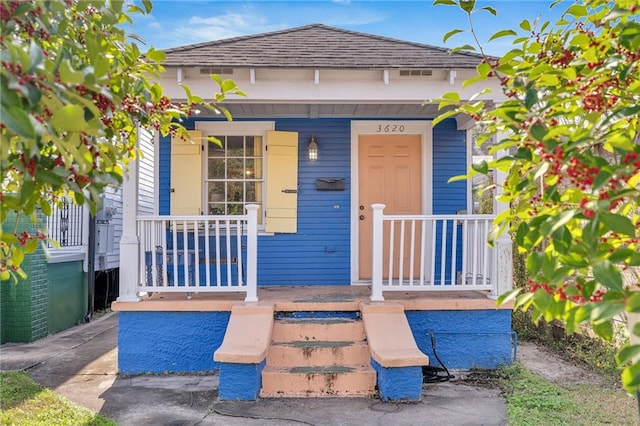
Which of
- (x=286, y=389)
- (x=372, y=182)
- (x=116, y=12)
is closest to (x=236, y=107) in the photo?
(x=372, y=182)

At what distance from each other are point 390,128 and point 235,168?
6.70 feet

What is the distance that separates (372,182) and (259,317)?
103 inches

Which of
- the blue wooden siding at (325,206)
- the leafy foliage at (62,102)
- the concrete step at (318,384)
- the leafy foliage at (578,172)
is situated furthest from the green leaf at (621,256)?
the blue wooden siding at (325,206)

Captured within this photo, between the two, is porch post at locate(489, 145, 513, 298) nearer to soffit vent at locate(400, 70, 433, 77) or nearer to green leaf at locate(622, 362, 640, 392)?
soffit vent at locate(400, 70, 433, 77)

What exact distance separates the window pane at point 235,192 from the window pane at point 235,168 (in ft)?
0.34

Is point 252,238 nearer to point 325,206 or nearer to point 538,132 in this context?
point 325,206

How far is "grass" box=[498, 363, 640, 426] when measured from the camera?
353cm

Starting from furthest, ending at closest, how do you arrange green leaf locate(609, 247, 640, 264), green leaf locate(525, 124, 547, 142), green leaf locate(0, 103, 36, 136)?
green leaf locate(525, 124, 547, 142)
green leaf locate(609, 247, 640, 264)
green leaf locate(0, 103, 36, 136)

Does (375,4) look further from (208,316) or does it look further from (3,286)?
(3,286)

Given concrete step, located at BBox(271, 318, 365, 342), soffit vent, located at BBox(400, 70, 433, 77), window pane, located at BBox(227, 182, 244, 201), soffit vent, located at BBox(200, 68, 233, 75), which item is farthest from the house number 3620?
concrete step, located at BBox(271, 318, 365, 342)

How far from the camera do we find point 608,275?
110cm

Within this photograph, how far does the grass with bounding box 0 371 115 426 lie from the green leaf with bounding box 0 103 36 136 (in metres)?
3.08

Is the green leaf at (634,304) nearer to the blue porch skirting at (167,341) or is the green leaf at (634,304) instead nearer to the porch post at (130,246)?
the blue porch skirting at (167,341)

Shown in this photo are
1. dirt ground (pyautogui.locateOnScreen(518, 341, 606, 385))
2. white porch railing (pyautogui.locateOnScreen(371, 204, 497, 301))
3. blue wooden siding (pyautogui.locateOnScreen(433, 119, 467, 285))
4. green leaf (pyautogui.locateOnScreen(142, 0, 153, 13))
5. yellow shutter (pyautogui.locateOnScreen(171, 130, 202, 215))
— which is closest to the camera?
green leaf (pyautogui.locateOnScreen(142, 0, 153, 13))
